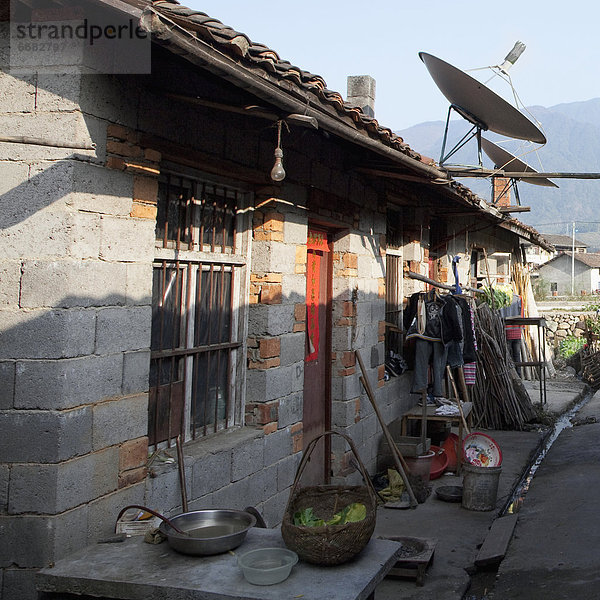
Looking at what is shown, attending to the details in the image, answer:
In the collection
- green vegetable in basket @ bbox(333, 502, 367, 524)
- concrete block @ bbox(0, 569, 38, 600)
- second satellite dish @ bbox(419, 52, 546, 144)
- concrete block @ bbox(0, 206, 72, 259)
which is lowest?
concrete block @ bbox(0, 569, 38, 600)

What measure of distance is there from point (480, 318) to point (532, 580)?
621cm

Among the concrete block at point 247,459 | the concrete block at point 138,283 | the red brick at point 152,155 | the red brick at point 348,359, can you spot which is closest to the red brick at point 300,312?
the red brick at point 348,359

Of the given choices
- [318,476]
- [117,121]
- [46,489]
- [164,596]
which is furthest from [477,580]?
[117,121]

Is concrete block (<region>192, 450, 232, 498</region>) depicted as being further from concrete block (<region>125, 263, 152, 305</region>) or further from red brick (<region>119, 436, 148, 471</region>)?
concrete block (<region>125, 263, 152, 305</region>)

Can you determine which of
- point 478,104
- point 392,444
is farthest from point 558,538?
point 478,104

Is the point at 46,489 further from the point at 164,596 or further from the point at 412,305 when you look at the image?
the point at 412,305

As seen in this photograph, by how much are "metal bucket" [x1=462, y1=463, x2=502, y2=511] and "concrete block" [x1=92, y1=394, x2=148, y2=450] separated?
374 centimetres

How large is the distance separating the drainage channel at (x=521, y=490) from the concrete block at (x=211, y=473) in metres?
1.93

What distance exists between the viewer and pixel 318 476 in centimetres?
650

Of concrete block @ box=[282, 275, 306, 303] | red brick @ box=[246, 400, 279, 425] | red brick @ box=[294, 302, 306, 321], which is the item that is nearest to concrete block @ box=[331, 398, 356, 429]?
red brick @ box=[294, 302, 306, 321]

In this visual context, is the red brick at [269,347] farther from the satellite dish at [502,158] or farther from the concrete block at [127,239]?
the satellite dish at [502,158]

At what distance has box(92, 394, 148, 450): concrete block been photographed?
354cm

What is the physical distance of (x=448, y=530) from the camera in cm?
585

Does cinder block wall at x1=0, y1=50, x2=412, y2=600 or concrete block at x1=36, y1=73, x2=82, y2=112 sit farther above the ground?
concrete block at x1=36, y1=73, x2=82, y2=112
